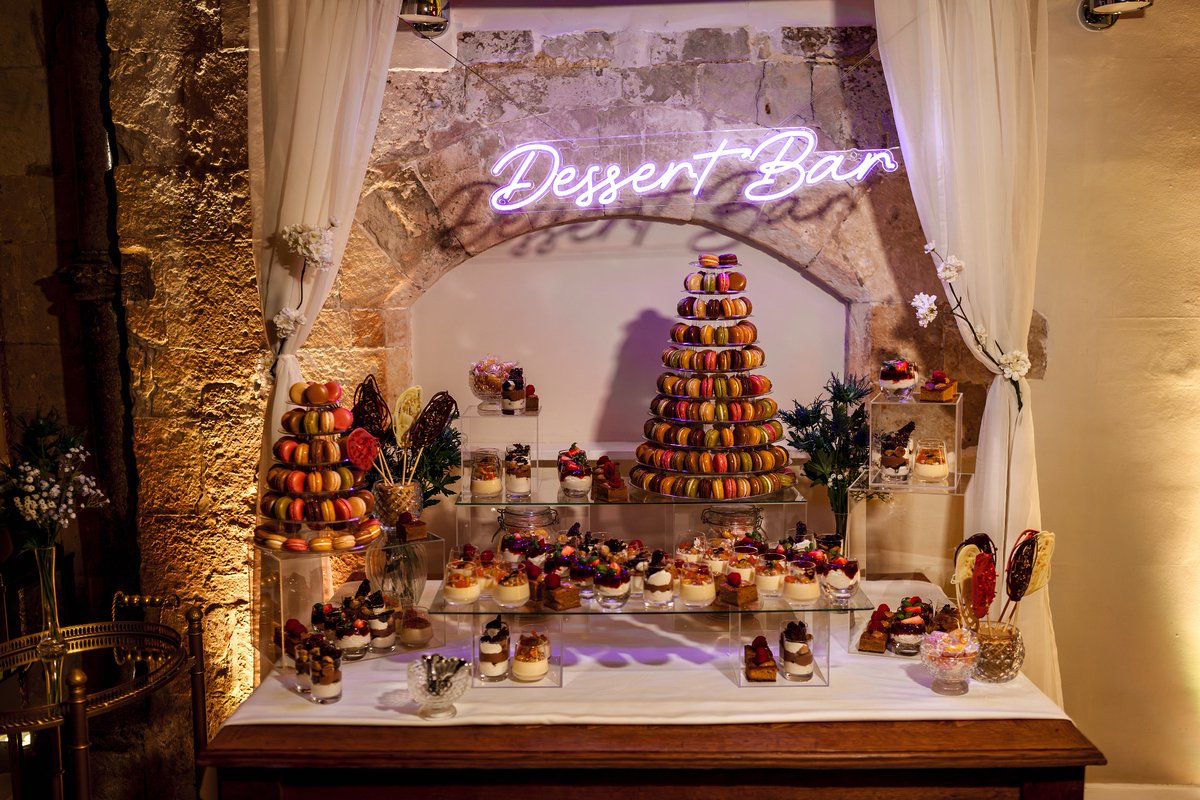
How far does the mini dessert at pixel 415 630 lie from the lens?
3941mm

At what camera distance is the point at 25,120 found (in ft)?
15.4

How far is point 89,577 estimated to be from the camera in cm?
486

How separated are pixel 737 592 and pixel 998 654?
992 millimetres

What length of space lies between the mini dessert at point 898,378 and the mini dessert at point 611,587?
1.36 m

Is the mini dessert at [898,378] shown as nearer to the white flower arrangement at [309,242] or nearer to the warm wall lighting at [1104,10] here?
the warm wall lighting at [1104,10]

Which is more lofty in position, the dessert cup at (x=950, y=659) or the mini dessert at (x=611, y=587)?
the mini dessert at (x=611, y=587)

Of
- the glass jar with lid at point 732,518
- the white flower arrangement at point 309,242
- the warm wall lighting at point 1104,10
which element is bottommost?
the glass jar with lid at point 732,518

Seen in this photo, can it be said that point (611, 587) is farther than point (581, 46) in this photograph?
No

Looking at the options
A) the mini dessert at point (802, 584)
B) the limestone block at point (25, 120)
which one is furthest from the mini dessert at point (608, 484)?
the limestone block at point (25, 120)

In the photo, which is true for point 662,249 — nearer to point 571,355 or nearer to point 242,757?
point 571,355

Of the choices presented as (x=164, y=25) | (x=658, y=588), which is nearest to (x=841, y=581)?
(x=658, y=588)

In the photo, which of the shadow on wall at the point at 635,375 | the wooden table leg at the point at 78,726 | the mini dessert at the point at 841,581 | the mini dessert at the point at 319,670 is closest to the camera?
the wooden table leg at the point at 78,726

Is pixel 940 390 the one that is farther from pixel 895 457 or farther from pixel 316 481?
pixel 316 481

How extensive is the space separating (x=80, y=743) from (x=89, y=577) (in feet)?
6.31
